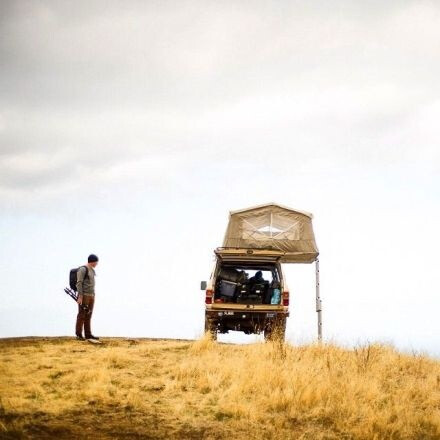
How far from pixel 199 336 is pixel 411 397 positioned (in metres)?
4.49

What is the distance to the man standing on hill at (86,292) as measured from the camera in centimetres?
927

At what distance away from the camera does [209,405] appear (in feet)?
17.9

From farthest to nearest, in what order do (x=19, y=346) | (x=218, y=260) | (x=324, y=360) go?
(x=218, y=260), (x=19, y=346), (x=324, y=360)

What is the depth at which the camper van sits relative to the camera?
1086 centimetres

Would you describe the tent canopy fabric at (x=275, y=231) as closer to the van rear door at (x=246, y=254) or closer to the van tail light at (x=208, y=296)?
the van rear door at (x=246, y=254)

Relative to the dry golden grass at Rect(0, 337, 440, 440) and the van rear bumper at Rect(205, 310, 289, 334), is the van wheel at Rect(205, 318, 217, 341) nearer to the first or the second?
the van rear bumper at Rect(205, 310, 289, 334)

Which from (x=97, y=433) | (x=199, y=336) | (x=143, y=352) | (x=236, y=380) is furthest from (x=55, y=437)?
(x=199, y=336)

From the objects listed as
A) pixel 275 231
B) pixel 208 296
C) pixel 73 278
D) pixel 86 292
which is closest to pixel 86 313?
pixel 86 292

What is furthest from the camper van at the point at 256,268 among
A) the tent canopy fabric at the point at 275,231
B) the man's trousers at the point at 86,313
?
the man's trousers at the point at 86,313

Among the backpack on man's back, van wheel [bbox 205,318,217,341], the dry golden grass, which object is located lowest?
the dry golden grass

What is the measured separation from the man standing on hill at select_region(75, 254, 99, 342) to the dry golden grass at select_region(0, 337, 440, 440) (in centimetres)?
140

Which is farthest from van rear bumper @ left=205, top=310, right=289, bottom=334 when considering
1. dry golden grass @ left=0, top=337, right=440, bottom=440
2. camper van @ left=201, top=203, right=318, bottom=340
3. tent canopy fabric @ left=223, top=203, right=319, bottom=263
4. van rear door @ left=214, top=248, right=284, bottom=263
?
tent canopy fabric @ left=223, top=203, right=319, bottom=263

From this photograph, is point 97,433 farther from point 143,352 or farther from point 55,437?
point 143,352

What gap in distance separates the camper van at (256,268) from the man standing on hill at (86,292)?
278cm
